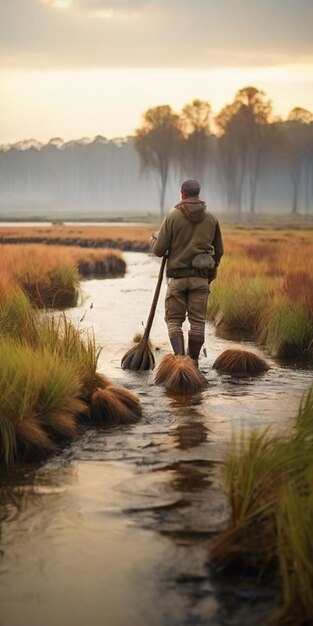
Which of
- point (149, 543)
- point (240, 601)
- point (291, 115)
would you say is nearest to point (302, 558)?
point (240, 601)

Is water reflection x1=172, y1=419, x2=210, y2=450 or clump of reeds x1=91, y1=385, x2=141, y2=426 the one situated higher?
clump of reeds x1=91, y1=385, x2=141, y2=426

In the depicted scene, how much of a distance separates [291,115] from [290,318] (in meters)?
102

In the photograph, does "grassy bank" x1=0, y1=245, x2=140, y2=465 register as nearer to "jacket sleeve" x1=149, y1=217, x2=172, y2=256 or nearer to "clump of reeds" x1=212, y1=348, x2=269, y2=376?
"jacket sleeve" x1=149, y1=217, x2=172, y2=256

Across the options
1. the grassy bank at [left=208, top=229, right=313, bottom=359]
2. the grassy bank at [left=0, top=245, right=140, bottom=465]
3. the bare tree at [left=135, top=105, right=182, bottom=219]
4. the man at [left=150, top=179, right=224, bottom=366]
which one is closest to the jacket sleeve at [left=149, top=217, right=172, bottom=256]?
the man at [left=150, top=179, right=224, bottom=366]

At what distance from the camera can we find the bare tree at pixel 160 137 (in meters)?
93.2

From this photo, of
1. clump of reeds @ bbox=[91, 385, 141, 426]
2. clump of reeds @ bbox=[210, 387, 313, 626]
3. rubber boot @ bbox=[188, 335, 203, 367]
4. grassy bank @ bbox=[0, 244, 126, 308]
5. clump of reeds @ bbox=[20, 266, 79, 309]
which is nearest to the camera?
clump of reeds @ bbox=[210, 387, 313, 626]

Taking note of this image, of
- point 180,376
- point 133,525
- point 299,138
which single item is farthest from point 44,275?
point 299,138

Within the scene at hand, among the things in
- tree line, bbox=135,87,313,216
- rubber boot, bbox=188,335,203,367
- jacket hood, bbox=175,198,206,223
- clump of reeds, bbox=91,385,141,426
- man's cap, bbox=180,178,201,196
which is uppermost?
tree line, bbox=135,87,313,216

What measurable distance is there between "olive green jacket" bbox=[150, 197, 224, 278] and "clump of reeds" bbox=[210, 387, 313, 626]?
16.5 feet

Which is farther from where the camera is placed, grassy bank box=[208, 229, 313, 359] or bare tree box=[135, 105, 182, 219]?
bare tree box=[135, 105, 182, 219]

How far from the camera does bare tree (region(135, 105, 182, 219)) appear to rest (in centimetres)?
9319

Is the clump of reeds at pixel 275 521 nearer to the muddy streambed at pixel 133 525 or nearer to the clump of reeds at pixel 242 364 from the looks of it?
the muddy streambed at pixel 133 525

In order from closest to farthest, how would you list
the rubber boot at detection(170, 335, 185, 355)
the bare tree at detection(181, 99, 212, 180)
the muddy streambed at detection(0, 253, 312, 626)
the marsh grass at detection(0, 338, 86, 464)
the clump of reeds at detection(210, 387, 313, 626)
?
the clump of reeds at detection(210, 387, 313, 626) → the muddy streambed at detection(0, 253, 312, 626) → the marsh grass at detection(0, 338, 86, 464) → the rubber boot at detection(170, 335, 185, 355) → the bare tree at detection(181, 99, 212, 180)

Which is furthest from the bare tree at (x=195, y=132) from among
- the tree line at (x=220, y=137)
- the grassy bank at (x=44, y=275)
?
the grassy bank at (x=44, y=275)
